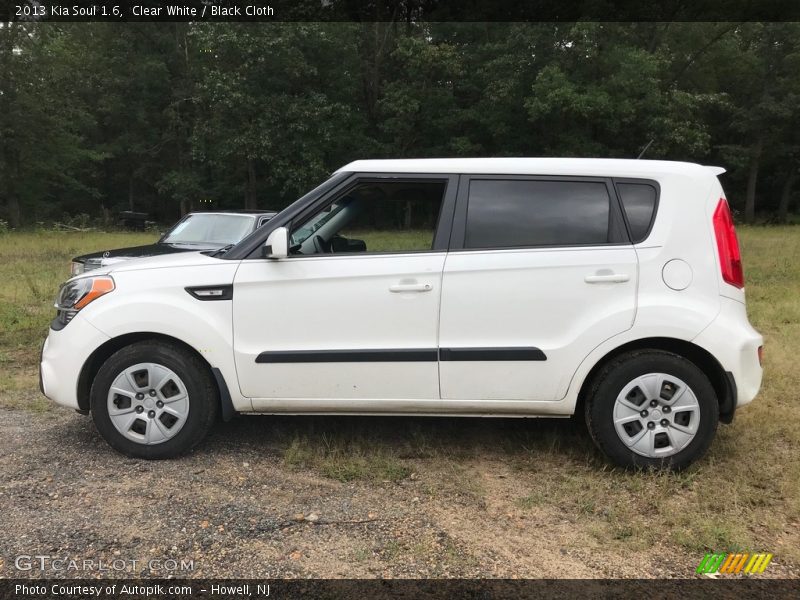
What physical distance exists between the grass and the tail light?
1128 millimetres

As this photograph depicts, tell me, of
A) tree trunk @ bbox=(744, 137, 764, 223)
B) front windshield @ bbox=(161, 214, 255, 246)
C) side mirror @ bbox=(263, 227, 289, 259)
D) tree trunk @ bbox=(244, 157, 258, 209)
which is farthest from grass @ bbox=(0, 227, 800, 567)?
tree trunk @ bbox=(744, 137, 764, 223)

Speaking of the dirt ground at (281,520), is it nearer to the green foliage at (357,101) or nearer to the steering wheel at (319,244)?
the steering wheel at (319,244)

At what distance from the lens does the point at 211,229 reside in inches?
367

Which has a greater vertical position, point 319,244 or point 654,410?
point 319,244

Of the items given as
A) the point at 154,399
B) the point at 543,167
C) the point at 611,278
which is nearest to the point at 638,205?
the point at 611,278

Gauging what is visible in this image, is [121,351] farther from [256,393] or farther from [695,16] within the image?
[695,16]

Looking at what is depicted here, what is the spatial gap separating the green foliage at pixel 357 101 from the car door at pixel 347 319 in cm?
2726

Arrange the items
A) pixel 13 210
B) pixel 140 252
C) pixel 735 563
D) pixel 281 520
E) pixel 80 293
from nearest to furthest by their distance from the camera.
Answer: pixel 735 563
pixel 281 520
pixel 80 293
pixel 140 252
pixel 13 210

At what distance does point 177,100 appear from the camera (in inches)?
1480

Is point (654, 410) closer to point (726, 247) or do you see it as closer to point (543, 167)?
point (726, 247)

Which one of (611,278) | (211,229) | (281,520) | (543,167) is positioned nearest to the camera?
(281,520)

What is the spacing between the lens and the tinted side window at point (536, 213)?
3564mm

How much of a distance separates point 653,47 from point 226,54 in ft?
73.0

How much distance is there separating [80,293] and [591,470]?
322cm
